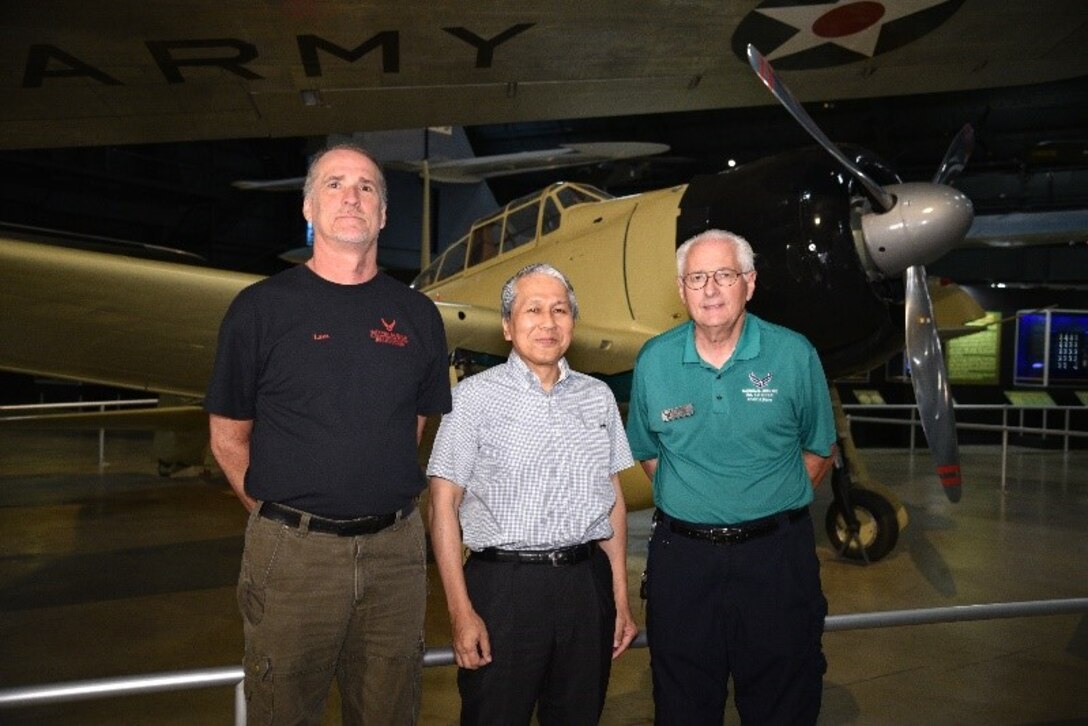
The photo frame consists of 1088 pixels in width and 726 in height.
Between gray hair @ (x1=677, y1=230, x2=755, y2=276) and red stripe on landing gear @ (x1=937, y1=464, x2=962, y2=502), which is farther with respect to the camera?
red stripe on landing gear @ (x1=937, y1=464, x2=962, y2=502)

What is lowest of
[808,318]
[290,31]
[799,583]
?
[799,583]

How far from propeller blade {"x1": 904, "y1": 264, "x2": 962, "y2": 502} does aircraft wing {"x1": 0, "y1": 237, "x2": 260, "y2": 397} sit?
2.90 meters

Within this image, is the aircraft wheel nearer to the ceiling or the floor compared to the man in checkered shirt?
nearer to the floor

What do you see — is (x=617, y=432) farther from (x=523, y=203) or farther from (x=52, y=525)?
(x=52, y=525)

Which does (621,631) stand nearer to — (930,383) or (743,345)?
(743,345)

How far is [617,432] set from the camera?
2002 mm

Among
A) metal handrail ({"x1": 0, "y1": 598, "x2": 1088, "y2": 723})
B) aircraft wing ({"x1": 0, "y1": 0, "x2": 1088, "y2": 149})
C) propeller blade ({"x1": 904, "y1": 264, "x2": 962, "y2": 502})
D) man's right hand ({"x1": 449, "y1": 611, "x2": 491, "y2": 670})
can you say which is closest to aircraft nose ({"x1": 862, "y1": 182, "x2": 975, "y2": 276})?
propeller blade ({"x1": 904, "y1": 264, "x2": 962, "y2": 502})

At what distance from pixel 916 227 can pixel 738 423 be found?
8.57 ft

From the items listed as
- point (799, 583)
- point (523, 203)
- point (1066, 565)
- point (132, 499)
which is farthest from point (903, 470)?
point (799, 583)

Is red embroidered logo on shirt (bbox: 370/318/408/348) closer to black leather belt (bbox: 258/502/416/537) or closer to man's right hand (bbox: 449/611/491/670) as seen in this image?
black leather belt (bbox: 258/502/416/537)

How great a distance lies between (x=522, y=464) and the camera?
1.84 m

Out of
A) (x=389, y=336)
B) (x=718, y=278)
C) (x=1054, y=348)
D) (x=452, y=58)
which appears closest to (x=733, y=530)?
(x=718, y=278)

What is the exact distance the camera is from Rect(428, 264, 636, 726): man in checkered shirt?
179 cm

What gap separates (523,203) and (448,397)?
4.28m
